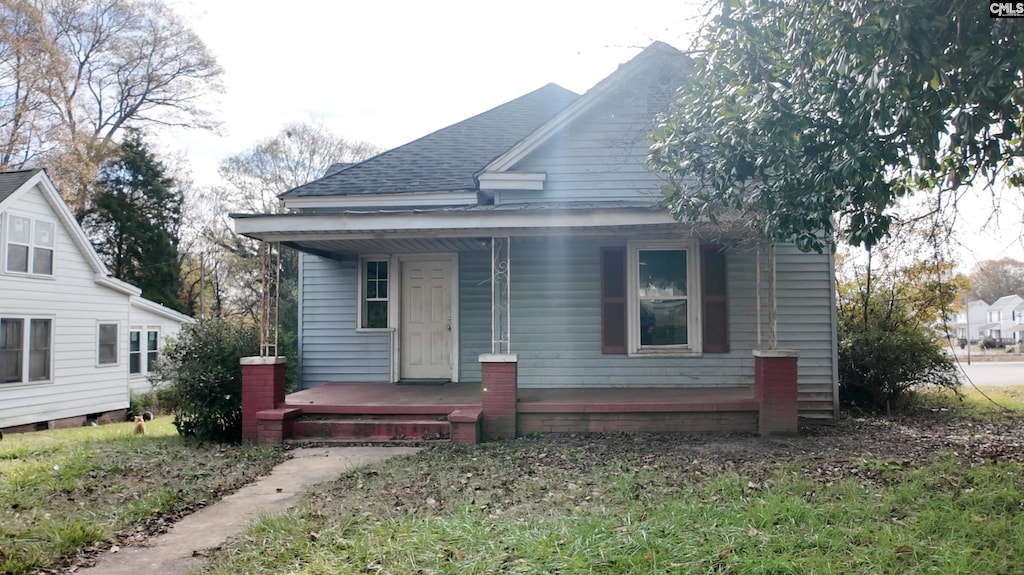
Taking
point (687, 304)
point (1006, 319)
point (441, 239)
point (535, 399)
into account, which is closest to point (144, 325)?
point (441, 239)

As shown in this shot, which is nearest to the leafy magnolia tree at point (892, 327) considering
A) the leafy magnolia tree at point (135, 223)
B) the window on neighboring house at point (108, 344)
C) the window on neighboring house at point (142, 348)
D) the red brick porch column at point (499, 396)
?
the red brick porch column at point (499, 396)

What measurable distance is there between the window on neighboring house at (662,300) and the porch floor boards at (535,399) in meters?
0.71

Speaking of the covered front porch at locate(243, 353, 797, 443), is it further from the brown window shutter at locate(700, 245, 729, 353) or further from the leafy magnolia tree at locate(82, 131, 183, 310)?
the leafy magnolia tree at locate(82, 131, 183, 310)

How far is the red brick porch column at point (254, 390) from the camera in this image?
796 cm

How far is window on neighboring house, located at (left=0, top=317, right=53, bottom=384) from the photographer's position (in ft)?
47.6

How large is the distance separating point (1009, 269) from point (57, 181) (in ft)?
179

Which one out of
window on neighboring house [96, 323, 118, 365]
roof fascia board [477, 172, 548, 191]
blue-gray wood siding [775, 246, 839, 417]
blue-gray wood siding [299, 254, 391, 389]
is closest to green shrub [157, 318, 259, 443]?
blue-gray wood siding [299, 254, 391, 389]

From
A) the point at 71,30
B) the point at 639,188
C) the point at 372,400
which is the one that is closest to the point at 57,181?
the point at 71,30

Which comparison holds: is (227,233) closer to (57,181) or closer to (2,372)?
(57,181)

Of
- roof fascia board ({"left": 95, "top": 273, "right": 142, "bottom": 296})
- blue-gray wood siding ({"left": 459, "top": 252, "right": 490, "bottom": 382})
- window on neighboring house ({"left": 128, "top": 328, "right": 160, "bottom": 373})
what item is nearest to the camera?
blue-gray wood siding ({"left": 459, "top": 252, "right": 490, "bottom": 382})

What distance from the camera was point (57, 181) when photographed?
21922 mm

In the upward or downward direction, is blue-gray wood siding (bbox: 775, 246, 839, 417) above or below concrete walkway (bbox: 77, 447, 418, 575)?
above

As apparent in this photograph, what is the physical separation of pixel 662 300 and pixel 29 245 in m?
14.5

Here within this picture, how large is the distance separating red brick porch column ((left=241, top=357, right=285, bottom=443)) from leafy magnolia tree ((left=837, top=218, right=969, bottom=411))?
8.42 meters
